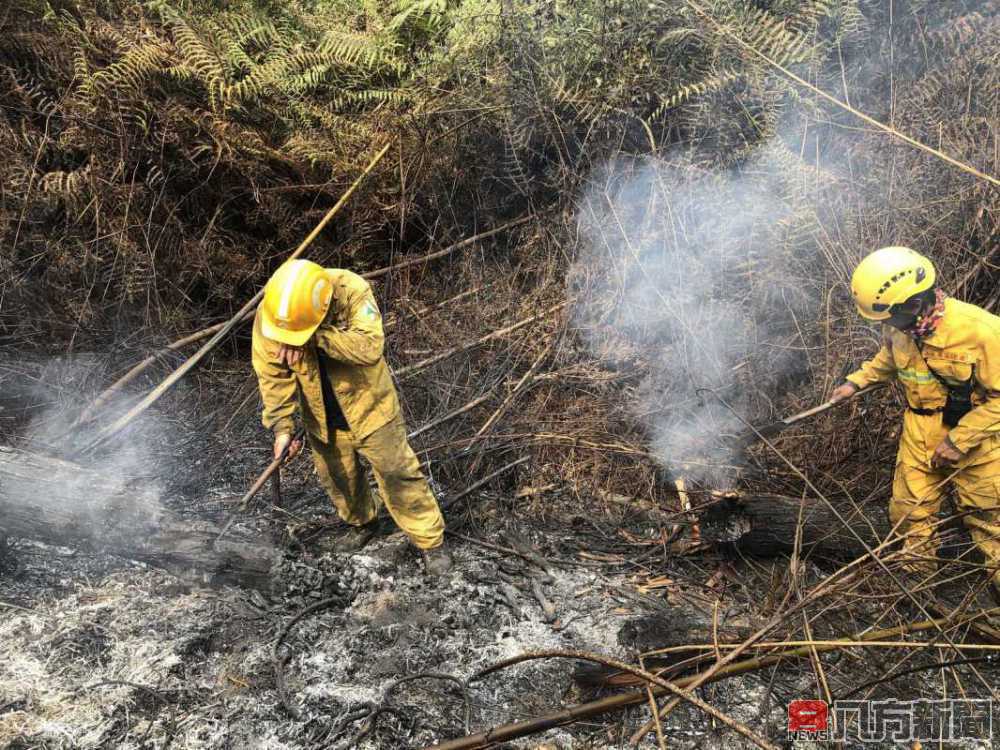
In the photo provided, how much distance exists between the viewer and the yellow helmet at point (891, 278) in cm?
309

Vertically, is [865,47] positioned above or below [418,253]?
above

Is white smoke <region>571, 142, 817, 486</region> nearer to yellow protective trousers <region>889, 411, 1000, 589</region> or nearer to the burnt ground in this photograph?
the burnt ground

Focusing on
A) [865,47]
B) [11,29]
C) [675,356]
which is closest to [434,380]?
[675,356]

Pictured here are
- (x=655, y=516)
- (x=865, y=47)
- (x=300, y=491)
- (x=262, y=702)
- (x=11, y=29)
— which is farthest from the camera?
Result: (x=11, y=29)

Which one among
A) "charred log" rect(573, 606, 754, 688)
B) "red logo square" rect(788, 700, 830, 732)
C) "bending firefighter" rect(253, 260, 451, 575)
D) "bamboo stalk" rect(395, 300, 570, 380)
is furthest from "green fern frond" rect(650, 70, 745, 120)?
"red logo square" rect(788, 700, 830, 732)

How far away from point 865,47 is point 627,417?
11.9 ft

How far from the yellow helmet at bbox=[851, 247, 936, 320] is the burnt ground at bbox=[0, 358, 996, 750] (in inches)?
60.8

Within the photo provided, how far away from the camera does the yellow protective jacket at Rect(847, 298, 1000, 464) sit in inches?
124

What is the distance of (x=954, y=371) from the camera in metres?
3.22

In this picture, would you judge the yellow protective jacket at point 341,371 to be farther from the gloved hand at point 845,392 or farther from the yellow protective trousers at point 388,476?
the gloved hand at point 845,392

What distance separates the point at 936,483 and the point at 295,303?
12.1 ft

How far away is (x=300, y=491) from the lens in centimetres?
476

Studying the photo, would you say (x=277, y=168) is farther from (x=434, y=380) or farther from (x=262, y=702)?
(x=262, y=702)


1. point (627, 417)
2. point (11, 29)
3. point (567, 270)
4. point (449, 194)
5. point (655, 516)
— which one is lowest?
point (655, 516)
